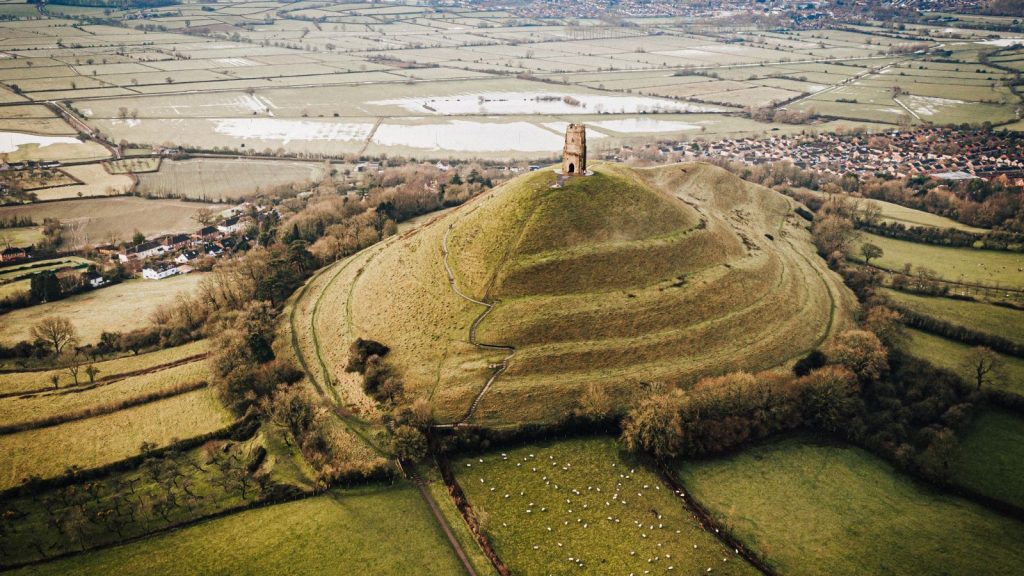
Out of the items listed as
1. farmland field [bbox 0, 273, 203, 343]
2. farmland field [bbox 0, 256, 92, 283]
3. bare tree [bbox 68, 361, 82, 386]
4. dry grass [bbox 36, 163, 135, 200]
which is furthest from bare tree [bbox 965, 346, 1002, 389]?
dry grass [bbox 36, 163, 135, 200]

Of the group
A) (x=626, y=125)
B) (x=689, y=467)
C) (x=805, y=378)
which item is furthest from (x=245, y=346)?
(x=626, y=125)

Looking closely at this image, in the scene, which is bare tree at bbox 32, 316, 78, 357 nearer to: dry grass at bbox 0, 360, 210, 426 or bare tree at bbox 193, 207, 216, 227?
dry grass at bbox 0, 360, 210, 426

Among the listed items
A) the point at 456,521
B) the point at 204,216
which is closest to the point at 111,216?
the point at 204,216

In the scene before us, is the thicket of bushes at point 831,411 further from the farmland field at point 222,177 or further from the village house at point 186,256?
the farmland field at point 222,177

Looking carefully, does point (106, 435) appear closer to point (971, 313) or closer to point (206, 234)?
point (206, 234)

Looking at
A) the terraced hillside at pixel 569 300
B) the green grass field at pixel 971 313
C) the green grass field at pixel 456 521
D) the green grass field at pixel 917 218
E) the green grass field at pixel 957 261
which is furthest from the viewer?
the green grass field at pixel 917 218

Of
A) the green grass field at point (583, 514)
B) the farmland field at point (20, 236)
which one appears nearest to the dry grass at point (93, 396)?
the green grass field at point (583, 514)
